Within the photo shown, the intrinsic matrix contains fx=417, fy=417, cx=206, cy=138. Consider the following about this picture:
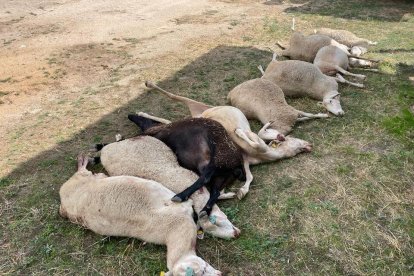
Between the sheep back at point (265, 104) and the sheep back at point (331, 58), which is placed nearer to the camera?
the sheep back at point (265, 104)

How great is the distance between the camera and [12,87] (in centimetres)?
641

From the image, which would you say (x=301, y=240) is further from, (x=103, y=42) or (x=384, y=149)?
(x=103, y=42)

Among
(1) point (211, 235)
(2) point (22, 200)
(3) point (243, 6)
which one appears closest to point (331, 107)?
(1) point (211, 235)

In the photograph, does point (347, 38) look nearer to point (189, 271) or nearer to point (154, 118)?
point (154, 118)

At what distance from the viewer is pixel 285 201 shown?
404 centimetres

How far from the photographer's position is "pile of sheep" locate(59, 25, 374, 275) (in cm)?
360

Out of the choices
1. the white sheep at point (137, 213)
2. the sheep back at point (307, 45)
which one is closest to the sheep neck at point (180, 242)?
the white sheep at point (137, 213)

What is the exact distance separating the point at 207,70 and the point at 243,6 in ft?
13.8

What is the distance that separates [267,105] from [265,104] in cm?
3

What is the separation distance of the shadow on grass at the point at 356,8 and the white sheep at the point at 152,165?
22.4ft

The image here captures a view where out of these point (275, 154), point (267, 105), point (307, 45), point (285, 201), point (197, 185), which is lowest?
point (285, 201)

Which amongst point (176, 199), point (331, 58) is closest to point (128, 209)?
point (176, 199)

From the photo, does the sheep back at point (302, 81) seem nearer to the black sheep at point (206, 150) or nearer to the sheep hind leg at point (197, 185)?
the black sheep at point (206, 150)

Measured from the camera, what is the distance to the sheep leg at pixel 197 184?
3.77 metres
